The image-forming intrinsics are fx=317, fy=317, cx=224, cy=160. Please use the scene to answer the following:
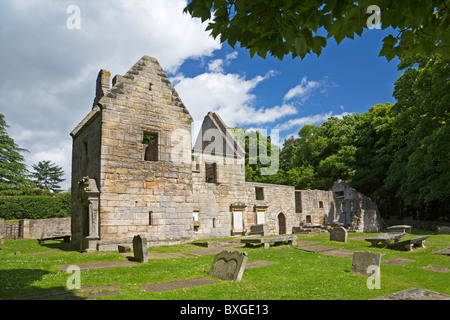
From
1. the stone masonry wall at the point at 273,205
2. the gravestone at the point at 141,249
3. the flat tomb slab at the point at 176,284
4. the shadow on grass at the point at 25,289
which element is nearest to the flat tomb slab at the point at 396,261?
the flat tomb slab at the point at 176,284

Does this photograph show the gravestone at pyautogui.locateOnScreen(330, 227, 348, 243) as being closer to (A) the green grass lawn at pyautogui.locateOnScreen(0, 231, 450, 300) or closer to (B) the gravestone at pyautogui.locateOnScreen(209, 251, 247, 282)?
(A) the green grass lawn at pyautogui.locateOnScreen(0, 231, 450, 300)

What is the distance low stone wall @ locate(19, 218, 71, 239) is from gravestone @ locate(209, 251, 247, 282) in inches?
798

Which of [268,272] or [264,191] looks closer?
[268,272]

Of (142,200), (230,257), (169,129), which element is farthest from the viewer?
(169,129)

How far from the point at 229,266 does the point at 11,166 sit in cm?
4312

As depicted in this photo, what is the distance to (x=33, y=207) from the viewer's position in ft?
102

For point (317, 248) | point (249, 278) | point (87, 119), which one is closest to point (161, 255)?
point (249, 278)

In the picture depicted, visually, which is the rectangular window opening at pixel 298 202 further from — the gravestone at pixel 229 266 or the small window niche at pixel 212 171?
the gravestone at pixel 229 266

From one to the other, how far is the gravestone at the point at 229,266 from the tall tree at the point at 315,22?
521cm

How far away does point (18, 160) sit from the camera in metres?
42.1

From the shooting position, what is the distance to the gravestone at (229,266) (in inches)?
297
